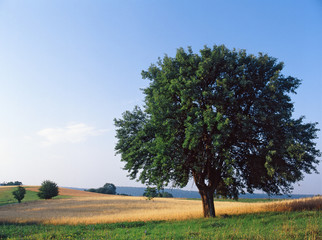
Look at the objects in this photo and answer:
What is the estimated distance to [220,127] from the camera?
19.6 m

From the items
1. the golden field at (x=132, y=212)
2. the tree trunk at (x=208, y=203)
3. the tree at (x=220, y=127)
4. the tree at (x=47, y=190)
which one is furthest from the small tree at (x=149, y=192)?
the tree at (x=47, y=190)

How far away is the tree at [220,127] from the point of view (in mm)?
20938

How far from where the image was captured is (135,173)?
2470cm

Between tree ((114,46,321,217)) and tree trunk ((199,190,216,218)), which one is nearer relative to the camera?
tree ((114,46,321,217))

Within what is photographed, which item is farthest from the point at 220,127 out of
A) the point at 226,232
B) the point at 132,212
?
the point at 132,212

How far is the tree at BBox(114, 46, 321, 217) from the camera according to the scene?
20.9 meters

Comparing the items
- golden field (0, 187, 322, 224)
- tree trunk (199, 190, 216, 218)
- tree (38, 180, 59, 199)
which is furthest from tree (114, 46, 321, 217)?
tree (38, 180, 59, 199)

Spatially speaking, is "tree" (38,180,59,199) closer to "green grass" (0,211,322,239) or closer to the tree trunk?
"green grass" (0,211,322,239)

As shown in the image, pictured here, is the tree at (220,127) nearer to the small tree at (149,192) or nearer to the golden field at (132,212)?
the small tree at (149,192)

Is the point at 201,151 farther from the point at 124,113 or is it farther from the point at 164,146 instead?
the point at 124,113

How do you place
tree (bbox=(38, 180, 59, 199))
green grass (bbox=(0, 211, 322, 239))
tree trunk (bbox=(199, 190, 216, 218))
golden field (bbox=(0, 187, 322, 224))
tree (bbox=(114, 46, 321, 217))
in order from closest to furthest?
1. green grass (bbox=(0, 211, 322, 239))
2. tree (bbox=(114, 46, 321, 217))
3. tree trunk (bbox=(199, 190, 216, 218))
4. golden field (bbox=(0, 187, 322, 224))
5. tree (bbox=(38, 180, 59, 199))

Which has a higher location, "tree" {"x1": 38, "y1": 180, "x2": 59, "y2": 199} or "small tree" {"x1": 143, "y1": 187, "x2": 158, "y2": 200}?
"small tree" {"x1": 143, "y1": 187, "x2": 158, "y2": 200}

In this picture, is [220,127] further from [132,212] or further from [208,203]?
[132,212]

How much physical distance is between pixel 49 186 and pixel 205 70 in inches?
2745
